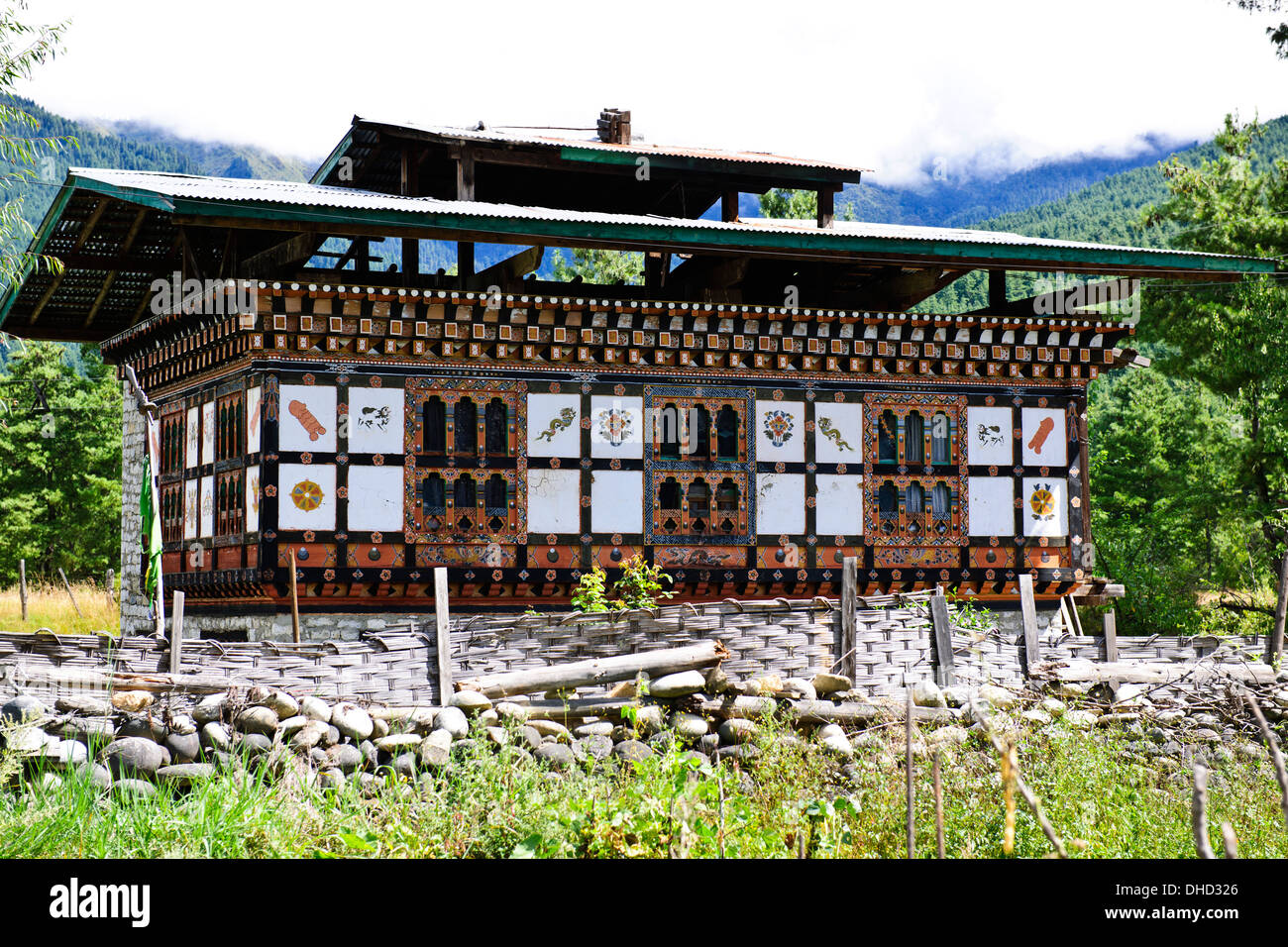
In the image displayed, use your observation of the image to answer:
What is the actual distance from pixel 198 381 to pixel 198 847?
428 inches

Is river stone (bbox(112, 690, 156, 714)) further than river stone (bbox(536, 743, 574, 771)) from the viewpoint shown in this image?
No

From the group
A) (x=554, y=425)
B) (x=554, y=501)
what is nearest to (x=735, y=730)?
(x=554, y=501)

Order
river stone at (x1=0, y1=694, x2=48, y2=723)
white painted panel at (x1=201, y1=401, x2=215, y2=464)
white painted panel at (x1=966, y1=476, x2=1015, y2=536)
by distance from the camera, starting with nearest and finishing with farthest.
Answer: river stone at (x1=0, y1=694, x2=48, y2=723) < white painted panel at (x1=201, y1=401, x2=215, y2=464) < white painted panel at (x1=966, y1=476, x2=1015, y2=536)

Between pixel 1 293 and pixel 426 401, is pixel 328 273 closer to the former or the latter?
pixel 426 401

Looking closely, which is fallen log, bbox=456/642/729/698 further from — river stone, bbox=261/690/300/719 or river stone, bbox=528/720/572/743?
river stone, bbox=261/690/300/719

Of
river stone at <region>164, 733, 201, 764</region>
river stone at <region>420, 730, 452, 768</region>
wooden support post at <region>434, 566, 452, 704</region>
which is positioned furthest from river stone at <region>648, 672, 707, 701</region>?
river stone at <region>164, 733, 201, 764</region>

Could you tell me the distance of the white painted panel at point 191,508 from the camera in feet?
54.5

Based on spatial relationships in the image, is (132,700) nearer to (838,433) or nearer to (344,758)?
(344,758)

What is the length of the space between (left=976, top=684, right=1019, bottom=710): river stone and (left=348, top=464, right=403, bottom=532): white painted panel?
696cm

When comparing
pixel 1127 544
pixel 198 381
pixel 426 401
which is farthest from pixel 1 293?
pixel 1127 544

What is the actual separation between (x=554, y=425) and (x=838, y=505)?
3825 millimetres

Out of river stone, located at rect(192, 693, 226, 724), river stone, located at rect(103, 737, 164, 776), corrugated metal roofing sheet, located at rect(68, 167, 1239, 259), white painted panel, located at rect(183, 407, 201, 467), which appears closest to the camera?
river stone, located at rect(103, 737, 164, 776)

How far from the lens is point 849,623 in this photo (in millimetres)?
11656

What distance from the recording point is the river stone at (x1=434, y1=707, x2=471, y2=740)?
33.2 ft
